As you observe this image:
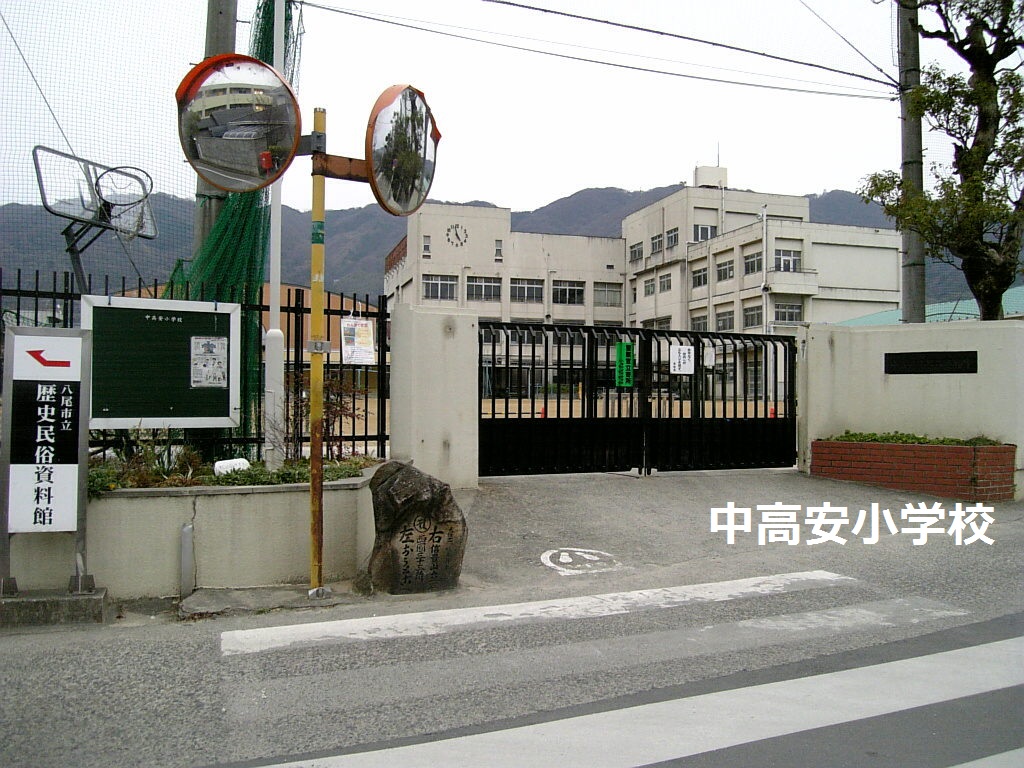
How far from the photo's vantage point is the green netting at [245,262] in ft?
27.2

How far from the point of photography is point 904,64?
1308cm

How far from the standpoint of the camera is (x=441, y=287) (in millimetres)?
71875

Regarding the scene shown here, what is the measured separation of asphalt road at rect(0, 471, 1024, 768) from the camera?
13.2ft

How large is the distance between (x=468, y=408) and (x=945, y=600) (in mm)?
5360

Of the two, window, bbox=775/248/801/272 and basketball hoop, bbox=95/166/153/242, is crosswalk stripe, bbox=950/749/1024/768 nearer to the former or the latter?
basketball hoop, bbox=95/166/153/242

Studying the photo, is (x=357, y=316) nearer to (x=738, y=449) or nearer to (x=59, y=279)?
(x=59, y=279)

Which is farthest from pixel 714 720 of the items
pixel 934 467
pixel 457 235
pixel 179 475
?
pixel 457 235

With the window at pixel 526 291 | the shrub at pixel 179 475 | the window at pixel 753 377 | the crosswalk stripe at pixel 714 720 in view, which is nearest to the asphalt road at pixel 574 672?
the crosswalk stripe at pixel 714 720

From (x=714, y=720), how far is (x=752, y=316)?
6073 centimetres

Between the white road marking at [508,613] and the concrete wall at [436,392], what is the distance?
354cm

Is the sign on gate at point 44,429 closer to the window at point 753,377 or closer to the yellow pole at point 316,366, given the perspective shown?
the yellow pole at point 316,366

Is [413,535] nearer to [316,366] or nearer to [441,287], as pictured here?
[316,366]

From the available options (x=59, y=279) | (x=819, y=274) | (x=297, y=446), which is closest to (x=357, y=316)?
(x=297, y=446)

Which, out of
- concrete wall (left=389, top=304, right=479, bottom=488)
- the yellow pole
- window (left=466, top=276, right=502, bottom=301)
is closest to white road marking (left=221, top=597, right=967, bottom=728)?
the yellow pole
